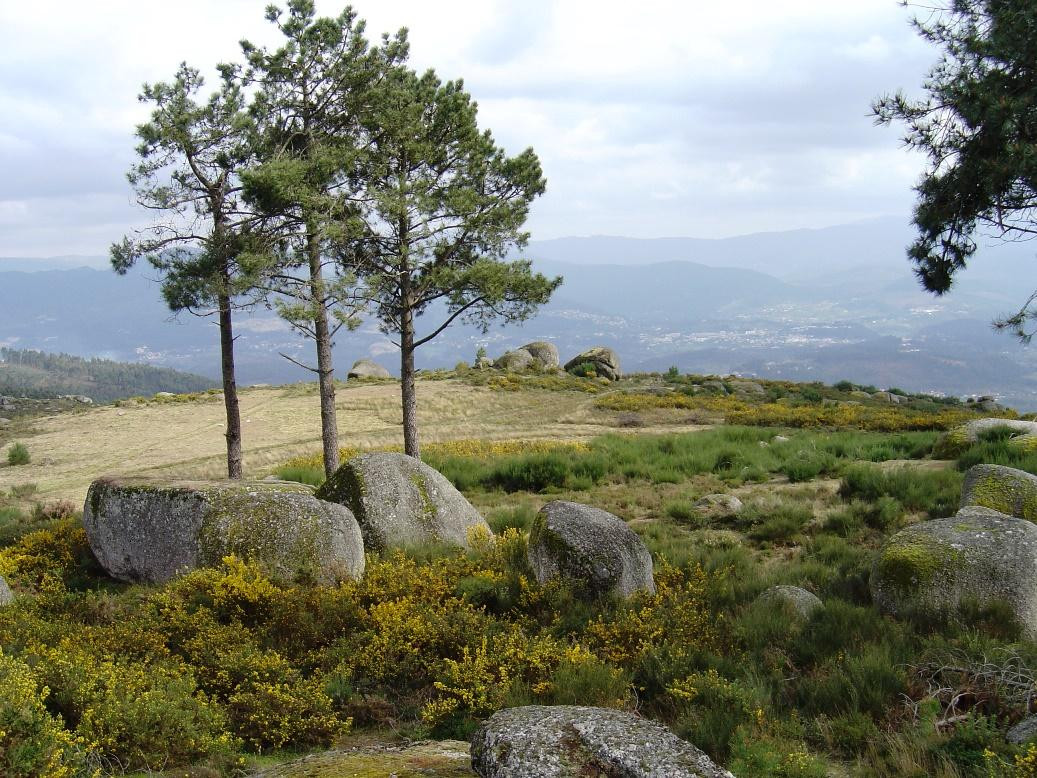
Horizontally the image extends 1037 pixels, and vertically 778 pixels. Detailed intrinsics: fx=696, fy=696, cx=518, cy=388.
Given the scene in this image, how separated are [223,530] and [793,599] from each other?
7062mm

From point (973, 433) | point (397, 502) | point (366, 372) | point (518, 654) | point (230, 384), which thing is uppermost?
point (230, 384)

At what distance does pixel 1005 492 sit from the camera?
9680mm

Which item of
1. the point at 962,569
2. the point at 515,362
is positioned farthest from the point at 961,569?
the point at 515,362

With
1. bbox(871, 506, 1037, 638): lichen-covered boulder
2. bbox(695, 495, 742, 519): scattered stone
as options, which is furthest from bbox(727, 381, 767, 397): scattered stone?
bbox(871, 506, 1037, 638): lichen-covered boulder

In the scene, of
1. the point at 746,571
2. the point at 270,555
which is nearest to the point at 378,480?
the point at 270,555

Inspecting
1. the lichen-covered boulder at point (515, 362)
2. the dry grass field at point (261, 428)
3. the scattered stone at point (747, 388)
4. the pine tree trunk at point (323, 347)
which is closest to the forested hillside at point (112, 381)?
the lichen-covered boulder at point (515, 362)

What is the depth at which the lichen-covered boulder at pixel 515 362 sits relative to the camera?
48656 millimetres

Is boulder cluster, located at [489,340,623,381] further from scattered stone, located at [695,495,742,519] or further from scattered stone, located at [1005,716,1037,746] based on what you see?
scattered stone, located at [1005,716,1037,746]

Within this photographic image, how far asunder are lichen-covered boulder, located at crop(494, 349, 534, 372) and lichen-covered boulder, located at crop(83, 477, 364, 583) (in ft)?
126

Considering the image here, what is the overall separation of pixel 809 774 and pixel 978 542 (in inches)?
151

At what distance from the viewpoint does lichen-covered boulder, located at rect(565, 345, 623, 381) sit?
48438 mm

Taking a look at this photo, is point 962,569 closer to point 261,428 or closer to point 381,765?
point 381,765

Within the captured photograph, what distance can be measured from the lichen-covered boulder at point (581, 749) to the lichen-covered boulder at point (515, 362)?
1726 inches

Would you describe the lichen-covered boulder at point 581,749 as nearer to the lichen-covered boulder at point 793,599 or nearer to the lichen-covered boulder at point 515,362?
the lichen-covered boulder at point 793,599
